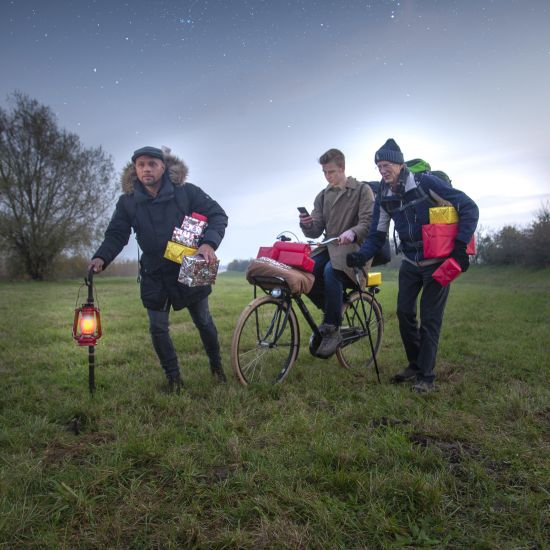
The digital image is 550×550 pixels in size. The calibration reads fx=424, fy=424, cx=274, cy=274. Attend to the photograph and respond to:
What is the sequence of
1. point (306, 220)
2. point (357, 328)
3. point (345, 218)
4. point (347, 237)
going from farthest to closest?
point (357, 328), point (306, 220), point (345, 218), point (347, 237)

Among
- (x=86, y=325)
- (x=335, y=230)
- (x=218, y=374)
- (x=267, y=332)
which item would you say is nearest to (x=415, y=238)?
(x=335, y=230)

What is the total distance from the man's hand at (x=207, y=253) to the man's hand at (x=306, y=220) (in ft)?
5.01

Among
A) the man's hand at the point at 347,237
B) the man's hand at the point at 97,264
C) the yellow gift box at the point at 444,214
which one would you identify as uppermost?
the yellow gift box at the point at 444,214

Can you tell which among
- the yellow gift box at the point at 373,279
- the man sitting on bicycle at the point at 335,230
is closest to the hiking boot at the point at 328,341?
the man sitting on bicycle at the point at 335,230

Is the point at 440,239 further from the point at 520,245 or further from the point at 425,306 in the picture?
the point at 520,245

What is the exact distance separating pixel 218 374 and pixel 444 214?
2916 millimetres

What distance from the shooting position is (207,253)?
13.8 feet

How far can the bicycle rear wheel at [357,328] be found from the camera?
209 inches

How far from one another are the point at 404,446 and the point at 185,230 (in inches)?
110

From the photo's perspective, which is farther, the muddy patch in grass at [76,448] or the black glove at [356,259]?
the black glove at [356,259]

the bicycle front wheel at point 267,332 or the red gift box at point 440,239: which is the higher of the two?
the red gift box at point 440,239

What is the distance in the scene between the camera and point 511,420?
12.0 feet

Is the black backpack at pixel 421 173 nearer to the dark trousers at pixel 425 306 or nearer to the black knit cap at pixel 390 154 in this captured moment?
the black knit cap at pixel 390 154

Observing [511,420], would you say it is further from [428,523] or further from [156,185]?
[156,185]
